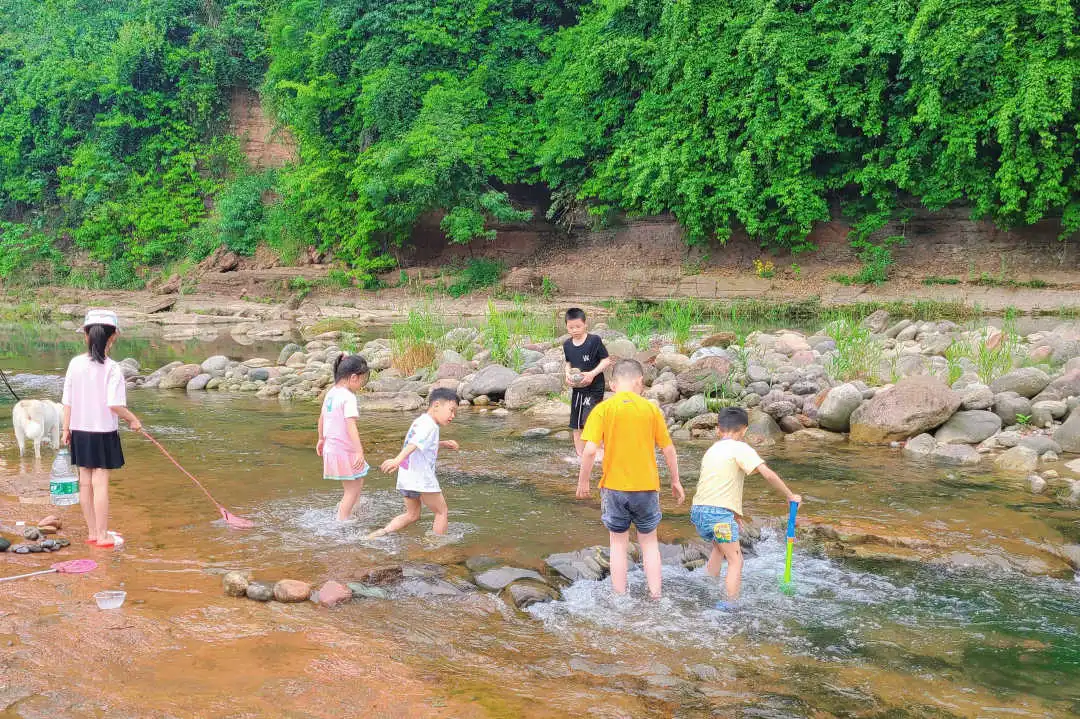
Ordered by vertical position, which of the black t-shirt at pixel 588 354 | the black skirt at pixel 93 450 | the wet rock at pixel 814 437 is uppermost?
the black t-shirt at pixel 588 354

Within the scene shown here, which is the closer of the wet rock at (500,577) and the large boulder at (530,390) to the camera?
the wet rock at (500,577)

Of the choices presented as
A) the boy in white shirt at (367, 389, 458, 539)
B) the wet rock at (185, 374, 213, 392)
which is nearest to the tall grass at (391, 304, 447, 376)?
the wet rock at (185, 374, 213, 392)

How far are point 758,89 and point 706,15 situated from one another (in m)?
2.75

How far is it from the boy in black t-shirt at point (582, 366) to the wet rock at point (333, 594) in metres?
3.25

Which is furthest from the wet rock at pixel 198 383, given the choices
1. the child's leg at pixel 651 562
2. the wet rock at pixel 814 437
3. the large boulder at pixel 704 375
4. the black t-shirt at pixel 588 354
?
the child's leg at pixel 651 562

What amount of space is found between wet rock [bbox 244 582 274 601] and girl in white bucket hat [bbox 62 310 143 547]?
147cm

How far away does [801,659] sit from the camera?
4.38m

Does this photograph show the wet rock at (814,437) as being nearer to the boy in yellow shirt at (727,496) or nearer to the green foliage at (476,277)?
the boy in yellow shirt at (727,496)

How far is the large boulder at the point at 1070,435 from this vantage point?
874 centimetres

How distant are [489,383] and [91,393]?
7.12m

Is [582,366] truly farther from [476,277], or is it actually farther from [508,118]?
[508,118]

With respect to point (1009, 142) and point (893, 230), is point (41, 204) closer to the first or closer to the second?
point (893, 230)

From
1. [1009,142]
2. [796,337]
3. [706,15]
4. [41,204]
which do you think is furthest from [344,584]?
[41,204]

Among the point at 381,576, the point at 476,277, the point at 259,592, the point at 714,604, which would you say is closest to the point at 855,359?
the point at 714,604
